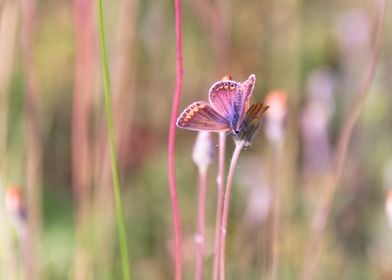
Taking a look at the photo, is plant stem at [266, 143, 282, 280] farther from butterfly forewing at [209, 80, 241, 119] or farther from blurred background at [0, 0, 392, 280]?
butterfly forewing at [209, 80, 241, 119]

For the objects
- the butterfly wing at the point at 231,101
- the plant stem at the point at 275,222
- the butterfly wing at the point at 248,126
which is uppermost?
the butterfly wing at the point at 231,101

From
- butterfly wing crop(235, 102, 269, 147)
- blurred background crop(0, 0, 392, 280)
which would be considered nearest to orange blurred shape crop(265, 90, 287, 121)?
blurred background crop(0, 0, 392, 280)

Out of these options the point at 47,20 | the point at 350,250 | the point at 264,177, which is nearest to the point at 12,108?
the point at 47,20

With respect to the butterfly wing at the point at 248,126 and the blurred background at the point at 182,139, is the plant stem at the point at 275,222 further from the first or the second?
the butterfly wing at the point at 248,126

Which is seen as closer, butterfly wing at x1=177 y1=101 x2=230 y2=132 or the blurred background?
butterfly wing at x1=177 y1=101 x2=230 y2=132

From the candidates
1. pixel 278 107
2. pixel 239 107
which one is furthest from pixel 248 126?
pixel 278 107

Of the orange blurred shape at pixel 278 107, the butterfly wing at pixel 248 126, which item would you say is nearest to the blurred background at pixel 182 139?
the orange blurred shape at pixel 278 107

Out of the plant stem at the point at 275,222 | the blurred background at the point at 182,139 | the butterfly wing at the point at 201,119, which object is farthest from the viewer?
the blurred background at the point at 182,139

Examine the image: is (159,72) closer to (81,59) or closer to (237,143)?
(81,59)
